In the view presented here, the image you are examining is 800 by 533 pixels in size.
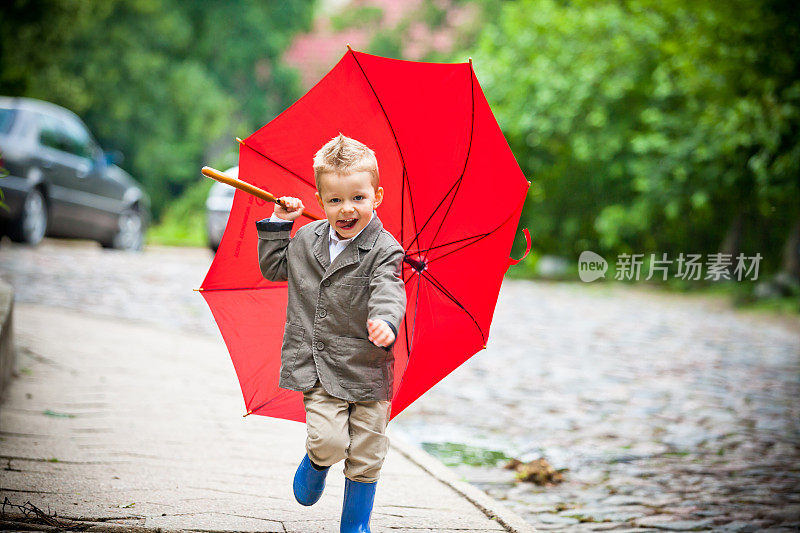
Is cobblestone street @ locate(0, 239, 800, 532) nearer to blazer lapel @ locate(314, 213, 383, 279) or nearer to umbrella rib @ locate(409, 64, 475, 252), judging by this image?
umbrella rib @ locate(409, 64, 475, 252)

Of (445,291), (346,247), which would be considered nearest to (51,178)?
(445,291)

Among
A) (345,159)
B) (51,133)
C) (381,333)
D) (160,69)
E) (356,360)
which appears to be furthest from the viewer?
(160,69)

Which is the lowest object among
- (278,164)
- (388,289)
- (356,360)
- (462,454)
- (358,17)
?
(462,454)

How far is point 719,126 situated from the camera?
15312 mm

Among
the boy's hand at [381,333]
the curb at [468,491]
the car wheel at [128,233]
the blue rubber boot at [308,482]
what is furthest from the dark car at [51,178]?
the boy's hand at [381,333]

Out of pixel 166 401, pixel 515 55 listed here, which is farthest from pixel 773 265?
pixel 166 401

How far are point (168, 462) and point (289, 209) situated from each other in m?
1.75

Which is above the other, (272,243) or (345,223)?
(345,223)

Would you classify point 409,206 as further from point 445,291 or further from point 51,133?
point 51,133

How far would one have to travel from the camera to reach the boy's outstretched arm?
3.39m

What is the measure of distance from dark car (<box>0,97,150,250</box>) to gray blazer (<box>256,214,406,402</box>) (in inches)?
397

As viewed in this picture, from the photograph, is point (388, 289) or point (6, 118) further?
point (6, 118)

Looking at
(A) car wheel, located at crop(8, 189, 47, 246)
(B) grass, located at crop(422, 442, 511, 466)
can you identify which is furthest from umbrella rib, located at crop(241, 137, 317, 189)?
(A) car wheel, located at crop(8, 189, 47, 246)

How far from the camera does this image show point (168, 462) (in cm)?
455
